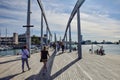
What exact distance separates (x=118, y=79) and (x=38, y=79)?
3.92m

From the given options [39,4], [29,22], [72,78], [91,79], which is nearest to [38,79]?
[72,78]

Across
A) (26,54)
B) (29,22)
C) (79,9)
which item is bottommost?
(26,54)

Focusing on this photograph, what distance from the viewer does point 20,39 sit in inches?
6191

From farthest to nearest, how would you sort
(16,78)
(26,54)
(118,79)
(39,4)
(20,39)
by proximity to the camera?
(20,39)
(39,4)
(26,54)
(16,78)
(118,79)

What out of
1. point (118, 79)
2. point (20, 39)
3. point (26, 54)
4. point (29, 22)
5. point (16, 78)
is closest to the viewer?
point (118, 79)

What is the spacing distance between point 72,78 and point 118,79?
2.25 m

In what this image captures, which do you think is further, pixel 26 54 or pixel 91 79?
pixel 26 54

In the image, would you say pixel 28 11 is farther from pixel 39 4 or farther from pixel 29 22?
pixel 39 4

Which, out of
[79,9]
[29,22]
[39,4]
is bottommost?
[29,22]

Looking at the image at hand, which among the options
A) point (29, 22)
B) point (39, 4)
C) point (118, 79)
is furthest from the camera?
point (39, 4)

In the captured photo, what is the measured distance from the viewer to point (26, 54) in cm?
1277

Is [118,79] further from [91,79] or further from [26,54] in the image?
[26,54]

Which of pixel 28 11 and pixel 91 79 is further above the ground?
pixel 28 11

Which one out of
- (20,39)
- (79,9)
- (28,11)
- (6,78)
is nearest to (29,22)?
(28,11)
